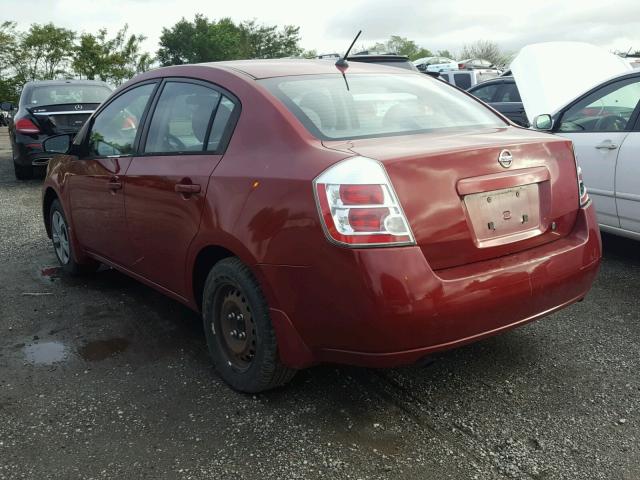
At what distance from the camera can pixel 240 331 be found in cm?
299

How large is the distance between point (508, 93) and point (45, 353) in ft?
30.5

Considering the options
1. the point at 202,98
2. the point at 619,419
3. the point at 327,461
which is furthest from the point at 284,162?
the point at 619,419

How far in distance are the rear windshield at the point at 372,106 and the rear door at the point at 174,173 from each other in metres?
0.35

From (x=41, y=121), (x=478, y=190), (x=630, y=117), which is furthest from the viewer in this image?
(x=41, y=121)

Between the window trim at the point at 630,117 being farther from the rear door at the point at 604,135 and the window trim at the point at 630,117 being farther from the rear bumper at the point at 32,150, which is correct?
the rear bumper at the point at 32,150

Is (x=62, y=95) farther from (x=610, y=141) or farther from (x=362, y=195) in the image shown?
(x=362, y=195)

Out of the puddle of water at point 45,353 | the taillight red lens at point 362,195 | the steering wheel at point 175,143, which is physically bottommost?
the puddle of water at point 45,353

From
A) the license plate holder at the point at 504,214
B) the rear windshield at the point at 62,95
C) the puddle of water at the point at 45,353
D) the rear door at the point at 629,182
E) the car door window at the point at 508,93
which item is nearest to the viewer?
the license plate holder at the point at 504,214

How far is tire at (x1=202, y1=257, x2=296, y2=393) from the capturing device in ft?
9.01

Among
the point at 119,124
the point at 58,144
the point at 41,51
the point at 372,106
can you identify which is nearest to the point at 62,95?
the point at 58,144

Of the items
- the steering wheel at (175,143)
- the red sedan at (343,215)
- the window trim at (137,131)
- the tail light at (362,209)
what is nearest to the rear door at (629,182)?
the red sedan at (343,215)

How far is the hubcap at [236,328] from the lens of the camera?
2889 millimetres

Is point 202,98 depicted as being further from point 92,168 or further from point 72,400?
point 72,400

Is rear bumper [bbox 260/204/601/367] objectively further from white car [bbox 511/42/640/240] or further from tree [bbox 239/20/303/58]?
tree [bbox 239/20/303/58]
